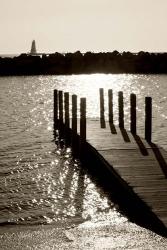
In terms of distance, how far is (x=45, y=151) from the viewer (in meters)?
19.8

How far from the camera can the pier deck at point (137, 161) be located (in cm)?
1008

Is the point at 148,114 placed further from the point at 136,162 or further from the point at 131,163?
the point at 131,163

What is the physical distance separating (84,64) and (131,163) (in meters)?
78.9

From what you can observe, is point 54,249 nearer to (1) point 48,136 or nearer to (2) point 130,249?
(2) point 130,249

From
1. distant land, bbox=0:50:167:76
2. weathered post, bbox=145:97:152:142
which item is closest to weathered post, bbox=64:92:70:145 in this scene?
weathered post, bbox=145:97:152:142

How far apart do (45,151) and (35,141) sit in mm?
2504

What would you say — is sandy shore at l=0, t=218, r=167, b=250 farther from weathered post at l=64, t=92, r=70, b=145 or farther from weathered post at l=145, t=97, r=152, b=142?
weathered post at l=64, t=92, r=70, b=145

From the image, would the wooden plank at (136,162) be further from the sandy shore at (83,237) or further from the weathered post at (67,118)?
the weathered post at (67,118)

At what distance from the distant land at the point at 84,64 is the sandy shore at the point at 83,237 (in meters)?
75.3

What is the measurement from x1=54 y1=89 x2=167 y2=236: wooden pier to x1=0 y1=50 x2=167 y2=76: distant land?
65147 millimetres

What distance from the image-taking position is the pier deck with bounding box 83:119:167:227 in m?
10.1

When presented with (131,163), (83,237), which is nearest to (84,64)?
(131,163)

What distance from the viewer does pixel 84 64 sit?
91188 mm

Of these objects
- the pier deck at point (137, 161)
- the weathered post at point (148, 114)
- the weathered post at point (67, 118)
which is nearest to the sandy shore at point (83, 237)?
the pier deck at point (137, 161)
